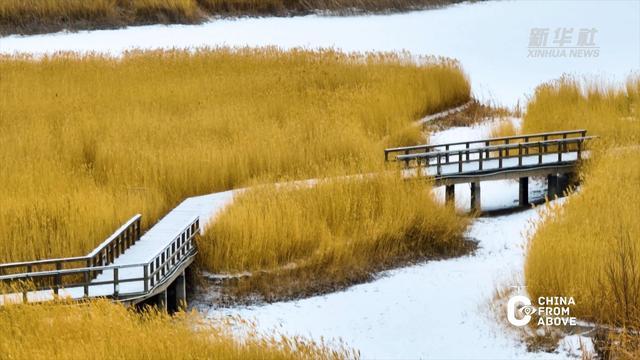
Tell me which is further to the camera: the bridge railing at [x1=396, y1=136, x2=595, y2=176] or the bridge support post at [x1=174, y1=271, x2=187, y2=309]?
the bridge railing at [x1=396, y1=136, x2=595, y2=176]

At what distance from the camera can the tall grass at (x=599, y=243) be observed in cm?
1141

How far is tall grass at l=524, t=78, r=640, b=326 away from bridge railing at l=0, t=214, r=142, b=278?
532cm

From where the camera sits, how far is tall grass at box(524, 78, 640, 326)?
11.4m

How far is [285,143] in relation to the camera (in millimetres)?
18453

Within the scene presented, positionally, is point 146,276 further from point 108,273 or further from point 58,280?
point 58,280

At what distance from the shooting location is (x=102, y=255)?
42.0 ft

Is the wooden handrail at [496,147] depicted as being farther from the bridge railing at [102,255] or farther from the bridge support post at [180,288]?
the bridge railing at [102,255]

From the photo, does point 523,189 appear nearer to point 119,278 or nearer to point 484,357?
point 484,357

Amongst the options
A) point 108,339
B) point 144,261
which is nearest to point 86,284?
point 144,261

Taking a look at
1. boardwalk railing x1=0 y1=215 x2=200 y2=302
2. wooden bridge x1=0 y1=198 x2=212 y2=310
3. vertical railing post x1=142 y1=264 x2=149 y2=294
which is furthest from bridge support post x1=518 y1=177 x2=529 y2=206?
vertical railing post x1=142 y1=264 x2=149 y2=294

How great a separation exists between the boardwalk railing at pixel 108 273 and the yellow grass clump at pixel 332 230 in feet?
2.43

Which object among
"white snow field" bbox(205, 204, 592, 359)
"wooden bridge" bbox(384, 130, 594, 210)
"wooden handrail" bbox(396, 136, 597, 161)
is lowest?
"white snow field" bbox(205, 204, 592, 359)

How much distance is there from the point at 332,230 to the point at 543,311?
401cm

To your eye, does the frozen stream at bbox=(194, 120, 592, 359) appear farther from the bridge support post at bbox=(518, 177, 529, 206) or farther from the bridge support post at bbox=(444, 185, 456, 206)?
the bridge support post at bbox=(518, 177, 529, 206)
